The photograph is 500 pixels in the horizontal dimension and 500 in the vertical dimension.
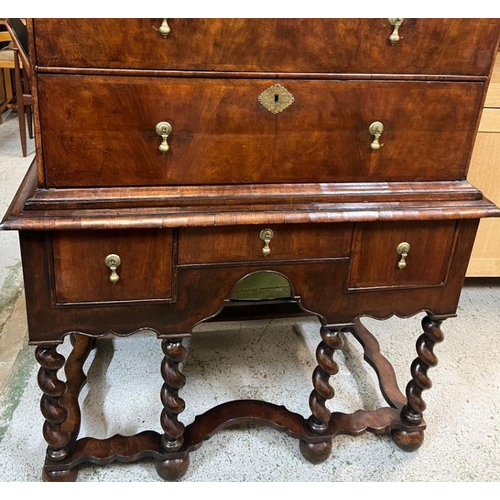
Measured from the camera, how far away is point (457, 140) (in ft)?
3.65

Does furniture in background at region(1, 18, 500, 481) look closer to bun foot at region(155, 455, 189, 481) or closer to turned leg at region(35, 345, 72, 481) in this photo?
turned leg at region(35, 345, 72, 481)

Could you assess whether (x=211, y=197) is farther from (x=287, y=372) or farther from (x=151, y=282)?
(x=287, y=372)

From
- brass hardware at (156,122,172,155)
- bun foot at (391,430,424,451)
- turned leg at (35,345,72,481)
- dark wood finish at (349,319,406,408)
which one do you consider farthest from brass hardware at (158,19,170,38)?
bun foot at (391,430,424,451)

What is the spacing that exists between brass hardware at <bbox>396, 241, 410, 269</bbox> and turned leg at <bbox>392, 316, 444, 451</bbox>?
0.64 ft

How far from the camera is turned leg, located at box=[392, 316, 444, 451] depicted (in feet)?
4.30

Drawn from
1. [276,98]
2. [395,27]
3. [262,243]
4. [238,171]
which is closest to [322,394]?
[262,243]

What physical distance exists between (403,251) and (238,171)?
363mm

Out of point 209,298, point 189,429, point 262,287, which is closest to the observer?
point 209,298

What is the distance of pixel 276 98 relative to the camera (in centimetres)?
101

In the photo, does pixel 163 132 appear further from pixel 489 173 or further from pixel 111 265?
pixel 489 173

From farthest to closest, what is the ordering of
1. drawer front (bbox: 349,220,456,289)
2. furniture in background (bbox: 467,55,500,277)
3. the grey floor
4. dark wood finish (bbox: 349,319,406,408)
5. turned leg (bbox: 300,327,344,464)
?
furniture in background (bbox: 467,55,500,277)
dark wood finish (bbox: 349,319,406,408)
the grey floor
turned leg (bbox: 300,327,344,464)
drawer front (bbox: 349,220,456,289)

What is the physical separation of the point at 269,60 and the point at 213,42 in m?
0.10

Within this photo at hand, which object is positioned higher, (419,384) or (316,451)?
(419,384)

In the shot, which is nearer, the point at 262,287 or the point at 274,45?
the point at 274,45
